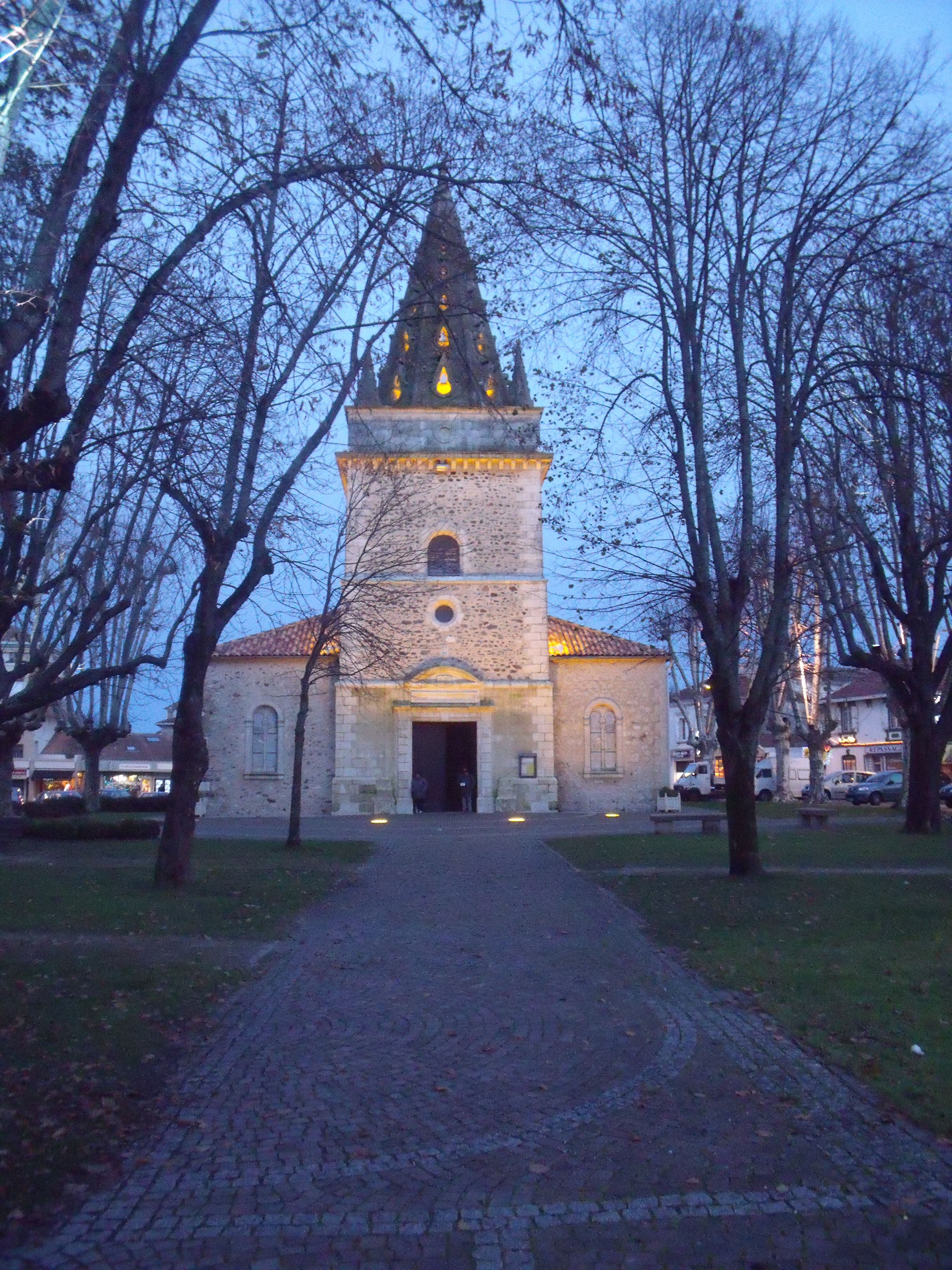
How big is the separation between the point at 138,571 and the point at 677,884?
9.78m

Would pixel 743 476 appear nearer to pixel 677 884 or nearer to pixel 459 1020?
pixel 677 884

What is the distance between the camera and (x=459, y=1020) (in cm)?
752

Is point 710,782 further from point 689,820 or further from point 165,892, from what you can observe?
point 165,892

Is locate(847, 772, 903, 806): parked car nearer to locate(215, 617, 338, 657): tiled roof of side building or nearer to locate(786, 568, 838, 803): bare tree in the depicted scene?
locate(786, 568, 838, 803): bare tree

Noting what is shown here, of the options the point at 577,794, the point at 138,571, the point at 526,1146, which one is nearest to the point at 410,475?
the point at 577,794

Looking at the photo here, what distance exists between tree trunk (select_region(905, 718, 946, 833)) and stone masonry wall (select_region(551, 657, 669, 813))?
11.5m

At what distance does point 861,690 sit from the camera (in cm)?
6278

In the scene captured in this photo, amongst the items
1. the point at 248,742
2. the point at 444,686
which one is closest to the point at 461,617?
the point at 444,686

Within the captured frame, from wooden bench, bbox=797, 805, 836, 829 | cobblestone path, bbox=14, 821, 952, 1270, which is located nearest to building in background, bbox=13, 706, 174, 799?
wooden bench, bbox=797, 805, 836, 829

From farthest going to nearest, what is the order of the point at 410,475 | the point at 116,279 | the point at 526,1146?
the point at 410,475
the point at 116,279
the point at 526,1146

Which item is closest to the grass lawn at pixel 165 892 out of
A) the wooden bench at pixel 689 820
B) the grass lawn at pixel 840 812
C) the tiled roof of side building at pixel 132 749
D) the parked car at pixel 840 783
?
the wooden bench at pixel 689 820

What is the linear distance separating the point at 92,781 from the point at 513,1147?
3038cm

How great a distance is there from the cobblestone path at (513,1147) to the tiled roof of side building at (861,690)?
54.3 metres

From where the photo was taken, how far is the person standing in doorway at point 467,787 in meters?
32.7
